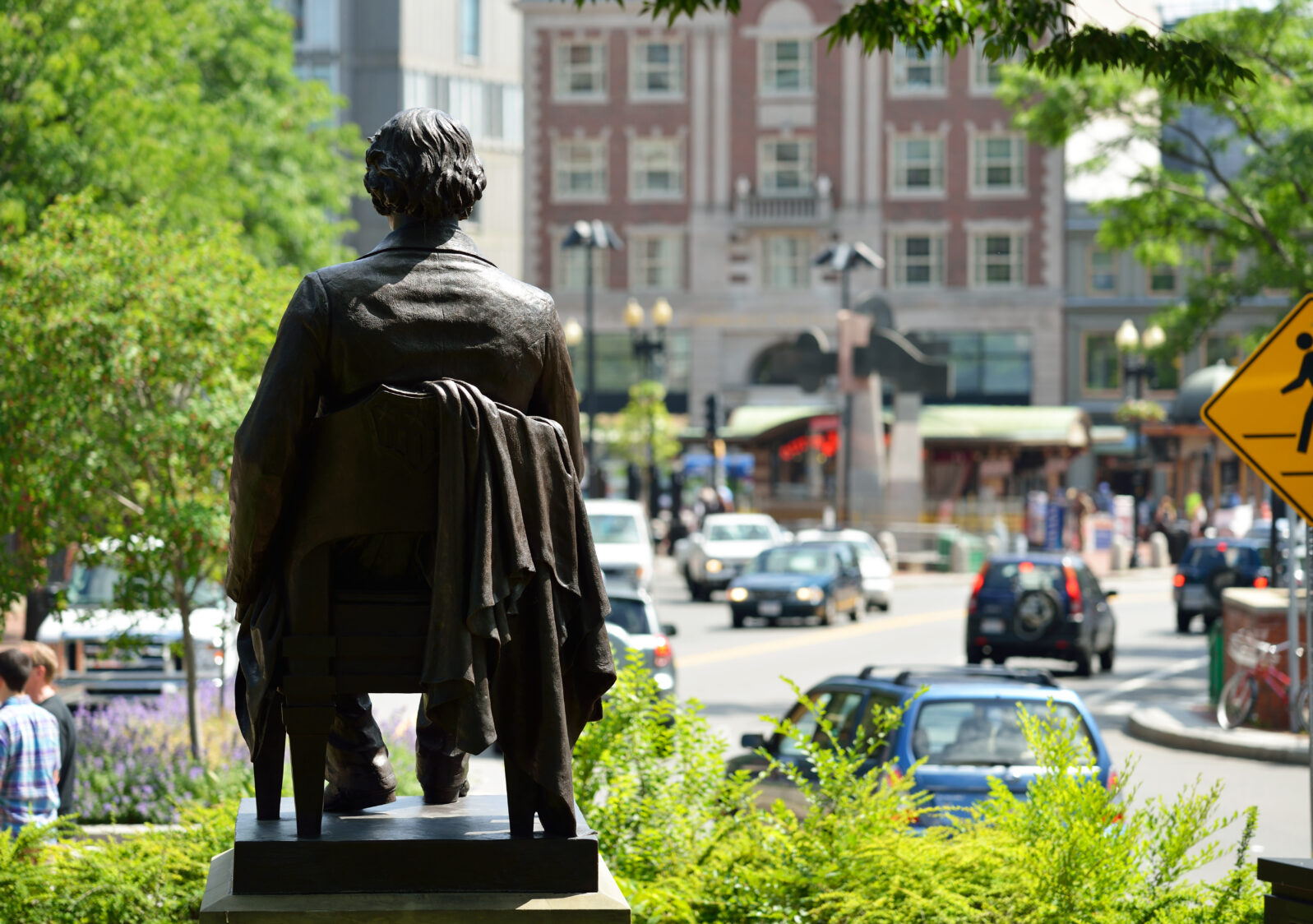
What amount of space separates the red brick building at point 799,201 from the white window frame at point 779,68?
0.28 ft

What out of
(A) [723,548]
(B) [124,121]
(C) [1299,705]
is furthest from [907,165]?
(C) [1299,705]

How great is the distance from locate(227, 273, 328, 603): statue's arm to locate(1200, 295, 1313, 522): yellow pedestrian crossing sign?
4511 mm

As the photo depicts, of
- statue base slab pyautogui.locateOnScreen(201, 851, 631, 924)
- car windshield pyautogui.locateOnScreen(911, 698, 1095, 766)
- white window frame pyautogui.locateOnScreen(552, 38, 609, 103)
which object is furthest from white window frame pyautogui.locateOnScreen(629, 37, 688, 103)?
statue base slab pyautogui.locateOnScreen(201, 851, 631, 924)

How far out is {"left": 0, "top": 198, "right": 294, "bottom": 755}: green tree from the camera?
1124cm

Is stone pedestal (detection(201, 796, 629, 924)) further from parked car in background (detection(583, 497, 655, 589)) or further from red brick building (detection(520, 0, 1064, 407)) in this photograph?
red brick building (detection(520, 0, 1064, 407))

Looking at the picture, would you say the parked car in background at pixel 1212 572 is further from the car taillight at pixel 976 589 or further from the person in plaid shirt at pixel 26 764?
the person in plaid shirt at pixel 26 764

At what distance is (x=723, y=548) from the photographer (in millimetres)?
38344

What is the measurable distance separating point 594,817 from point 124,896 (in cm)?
177

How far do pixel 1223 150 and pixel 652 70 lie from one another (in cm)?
4565

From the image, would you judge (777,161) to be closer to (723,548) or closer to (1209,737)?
(723,548)

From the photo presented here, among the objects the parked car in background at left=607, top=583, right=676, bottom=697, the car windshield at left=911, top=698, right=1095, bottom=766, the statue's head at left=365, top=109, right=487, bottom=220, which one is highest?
the statue's head at left=365, top=109, right=487, bottom=220

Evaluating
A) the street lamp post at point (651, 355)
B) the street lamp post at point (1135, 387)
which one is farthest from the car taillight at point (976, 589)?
the street lamp post at point (651, 355)

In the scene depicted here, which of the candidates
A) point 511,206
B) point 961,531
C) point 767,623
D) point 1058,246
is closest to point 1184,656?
point 767,623

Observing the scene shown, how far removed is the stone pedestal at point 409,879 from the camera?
186 inches
